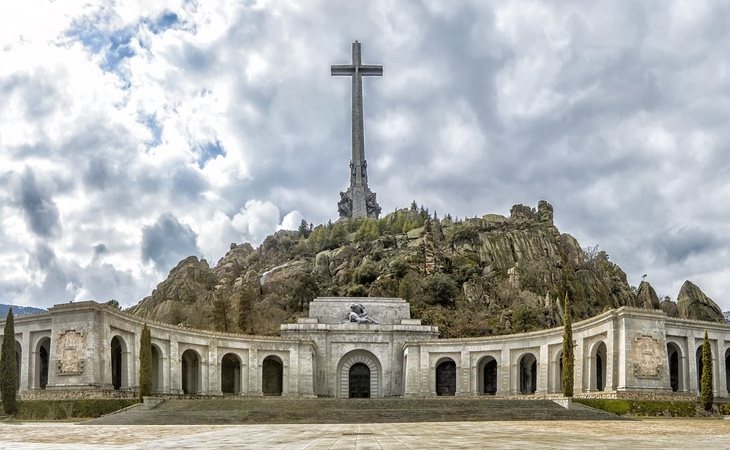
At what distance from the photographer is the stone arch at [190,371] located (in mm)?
52406

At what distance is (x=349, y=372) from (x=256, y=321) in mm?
16762

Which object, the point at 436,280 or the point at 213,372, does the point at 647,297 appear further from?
the point at 213,372

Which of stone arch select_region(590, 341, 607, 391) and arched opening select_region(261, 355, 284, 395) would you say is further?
arched opening select_region(261, 355, 284, 395)

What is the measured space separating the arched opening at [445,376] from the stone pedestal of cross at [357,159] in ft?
184

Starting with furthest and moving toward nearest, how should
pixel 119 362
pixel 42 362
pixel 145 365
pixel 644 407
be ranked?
pixel 42 362 < pixel 119 362 < pixel 145 365 < pixel 644 407

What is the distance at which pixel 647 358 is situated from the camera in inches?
1646

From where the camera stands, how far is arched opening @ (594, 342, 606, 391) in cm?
4747

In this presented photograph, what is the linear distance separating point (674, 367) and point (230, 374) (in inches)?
1225

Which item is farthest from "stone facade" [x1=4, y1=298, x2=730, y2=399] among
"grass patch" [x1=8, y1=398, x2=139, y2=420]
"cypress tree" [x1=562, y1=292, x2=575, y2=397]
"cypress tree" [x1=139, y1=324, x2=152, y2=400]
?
"cypress tree" [x1=562, y1=292, x2=575, y2=397]

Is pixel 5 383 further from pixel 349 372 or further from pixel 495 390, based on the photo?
pixel 495 390

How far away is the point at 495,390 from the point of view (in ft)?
187

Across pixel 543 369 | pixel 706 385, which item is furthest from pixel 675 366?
pixel 706 385

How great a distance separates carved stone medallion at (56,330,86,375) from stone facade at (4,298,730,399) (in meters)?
0.05

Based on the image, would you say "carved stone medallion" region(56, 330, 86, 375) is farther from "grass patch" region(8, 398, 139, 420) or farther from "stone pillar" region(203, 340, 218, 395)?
"stone pillar" region(203, 340, 218, 395)
